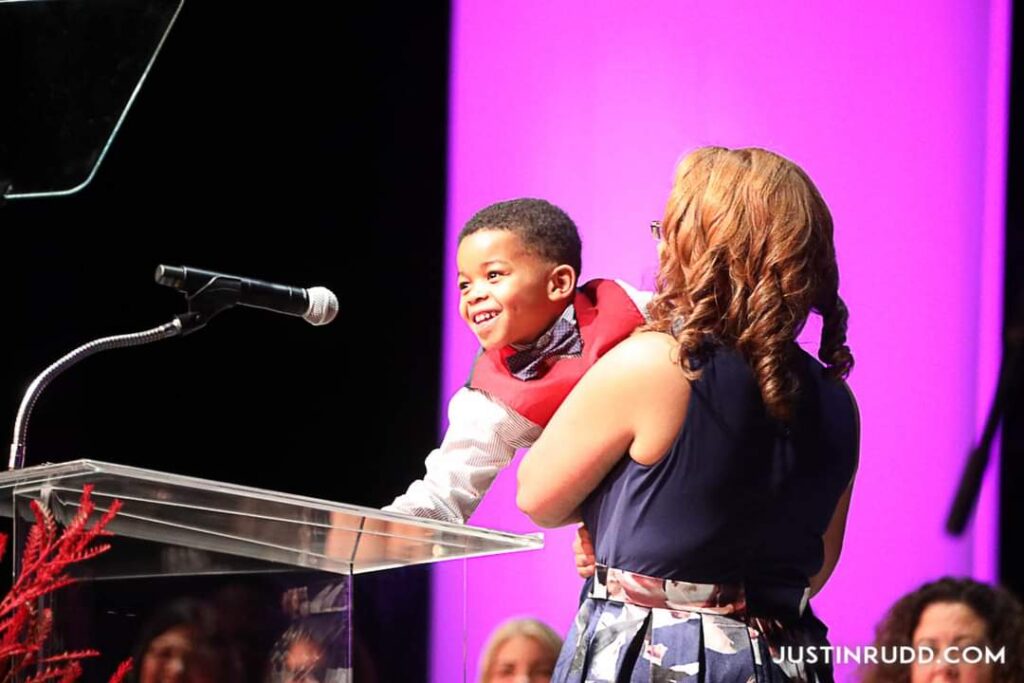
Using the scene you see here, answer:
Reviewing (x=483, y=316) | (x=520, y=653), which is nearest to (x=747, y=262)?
(x=483, y=316)

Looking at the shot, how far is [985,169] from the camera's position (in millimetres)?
2859

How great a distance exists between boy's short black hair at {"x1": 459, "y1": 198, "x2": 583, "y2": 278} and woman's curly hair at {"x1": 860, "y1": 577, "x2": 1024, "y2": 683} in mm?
942

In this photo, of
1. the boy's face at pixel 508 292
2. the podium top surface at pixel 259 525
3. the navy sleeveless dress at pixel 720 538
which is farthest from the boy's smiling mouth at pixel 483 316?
the podium top surface at pixel 259 525

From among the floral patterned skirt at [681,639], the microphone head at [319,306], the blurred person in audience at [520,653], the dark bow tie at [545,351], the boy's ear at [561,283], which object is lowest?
the blurred person in audience at [520,653]

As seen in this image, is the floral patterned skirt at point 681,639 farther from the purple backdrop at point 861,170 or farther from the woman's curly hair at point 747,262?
the purple backdrop at point 861,170

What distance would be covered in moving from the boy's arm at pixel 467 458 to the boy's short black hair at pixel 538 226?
297 mm

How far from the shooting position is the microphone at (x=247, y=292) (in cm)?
220

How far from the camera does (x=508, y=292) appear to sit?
8.33 ft

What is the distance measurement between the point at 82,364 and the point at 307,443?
594 mm

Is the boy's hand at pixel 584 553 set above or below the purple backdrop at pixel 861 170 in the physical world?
below

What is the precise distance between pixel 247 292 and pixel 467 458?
21.0 inches

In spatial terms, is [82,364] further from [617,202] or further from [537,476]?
[537,476]

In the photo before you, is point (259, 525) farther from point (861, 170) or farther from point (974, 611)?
point (861, 170)

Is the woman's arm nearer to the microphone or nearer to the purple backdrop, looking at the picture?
the microphone
